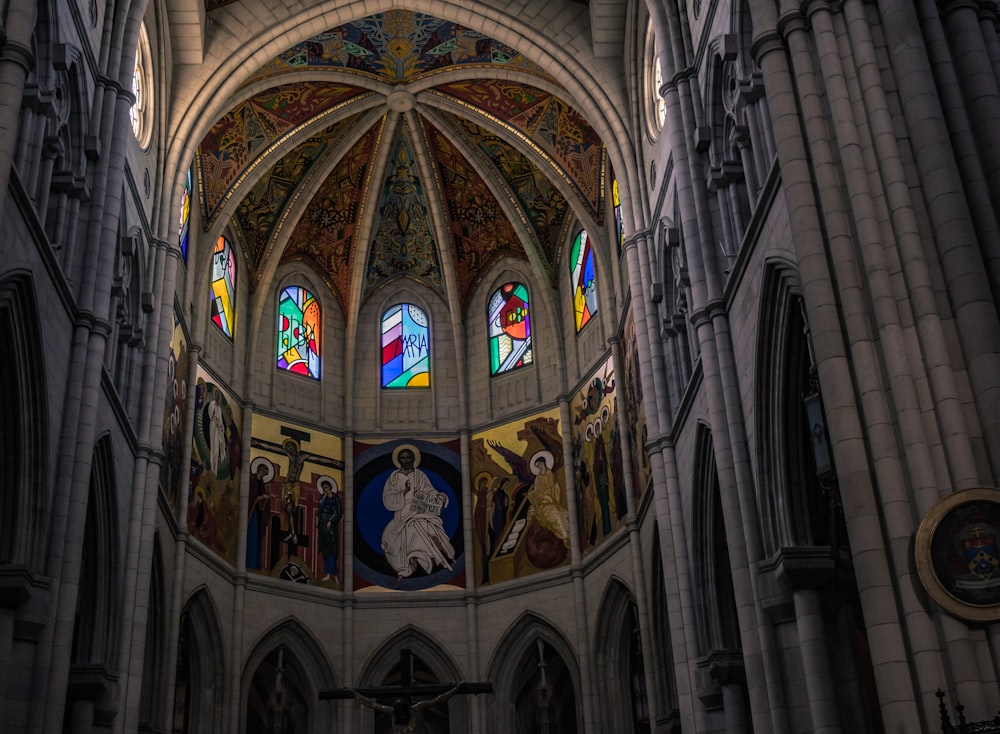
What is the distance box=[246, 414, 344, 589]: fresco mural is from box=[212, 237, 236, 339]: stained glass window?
2.05 m

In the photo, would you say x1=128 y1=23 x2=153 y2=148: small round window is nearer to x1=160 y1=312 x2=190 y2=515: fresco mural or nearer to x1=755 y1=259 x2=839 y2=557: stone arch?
x1=160 y1=312 x2=190 y2=515: fresco mural

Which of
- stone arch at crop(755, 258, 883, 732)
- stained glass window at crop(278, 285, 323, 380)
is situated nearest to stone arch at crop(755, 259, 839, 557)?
stone arch at crop(755, 258, 883, 732)

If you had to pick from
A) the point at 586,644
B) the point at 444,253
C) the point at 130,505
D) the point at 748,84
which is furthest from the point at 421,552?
the point at 748,84

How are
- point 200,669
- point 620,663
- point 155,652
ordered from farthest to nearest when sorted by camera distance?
point 620,663, point 200,669, point 155,652

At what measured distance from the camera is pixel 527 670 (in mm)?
23094

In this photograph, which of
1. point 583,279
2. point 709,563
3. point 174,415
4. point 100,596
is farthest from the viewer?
point 583,279

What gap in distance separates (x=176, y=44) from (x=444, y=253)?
7.89 meters

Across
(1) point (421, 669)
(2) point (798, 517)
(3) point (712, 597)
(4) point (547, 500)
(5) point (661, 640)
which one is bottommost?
(2) point (798, 517)

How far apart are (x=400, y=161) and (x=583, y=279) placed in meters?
4.79

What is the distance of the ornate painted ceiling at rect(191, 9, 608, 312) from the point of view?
75.2ft

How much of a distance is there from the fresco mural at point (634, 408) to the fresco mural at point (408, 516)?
478 centimetres

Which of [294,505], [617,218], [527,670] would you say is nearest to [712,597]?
[527,670]

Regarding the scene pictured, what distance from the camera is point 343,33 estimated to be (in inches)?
888

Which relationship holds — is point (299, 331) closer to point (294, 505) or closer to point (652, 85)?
point (294, 505)
